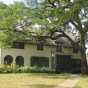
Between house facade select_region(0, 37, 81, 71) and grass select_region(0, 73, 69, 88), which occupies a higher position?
house facade select_region(0, 37, 81, 71)

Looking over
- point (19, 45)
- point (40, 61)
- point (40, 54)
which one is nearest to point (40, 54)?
point (40, 54)

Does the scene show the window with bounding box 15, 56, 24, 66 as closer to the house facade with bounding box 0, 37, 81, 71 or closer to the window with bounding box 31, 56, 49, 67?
the house facade with bounding box 0, 37, 81, 71

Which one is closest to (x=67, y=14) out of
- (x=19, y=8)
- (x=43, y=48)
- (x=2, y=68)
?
(x=19, y=8)

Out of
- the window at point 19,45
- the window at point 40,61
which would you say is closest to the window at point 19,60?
the window at point 19,45

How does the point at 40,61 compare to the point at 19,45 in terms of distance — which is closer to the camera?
the point at 19,45

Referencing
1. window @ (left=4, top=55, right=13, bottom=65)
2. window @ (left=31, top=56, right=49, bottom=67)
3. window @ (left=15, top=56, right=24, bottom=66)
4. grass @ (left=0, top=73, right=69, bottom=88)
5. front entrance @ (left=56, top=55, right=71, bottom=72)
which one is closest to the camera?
grass @ (left=0, top=73, right=69, bottom=88)

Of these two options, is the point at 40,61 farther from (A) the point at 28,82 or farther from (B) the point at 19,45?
(A) the point at 28,82


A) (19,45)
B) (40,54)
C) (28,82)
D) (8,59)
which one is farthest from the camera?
(40,54)

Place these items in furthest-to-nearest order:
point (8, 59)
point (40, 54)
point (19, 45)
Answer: point (40, 54) < point (19, 45) < point (8, 59)

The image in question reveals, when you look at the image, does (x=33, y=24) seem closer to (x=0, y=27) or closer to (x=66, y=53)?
(x=0, y=27)

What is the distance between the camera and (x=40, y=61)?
55250 millimetres

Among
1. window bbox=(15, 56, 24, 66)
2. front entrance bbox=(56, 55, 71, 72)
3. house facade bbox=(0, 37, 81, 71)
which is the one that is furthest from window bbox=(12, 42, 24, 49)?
front entrance bbox=(56, 55, 71, 72)

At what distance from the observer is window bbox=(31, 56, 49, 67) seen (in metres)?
54.7

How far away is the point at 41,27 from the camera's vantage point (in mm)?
42281
